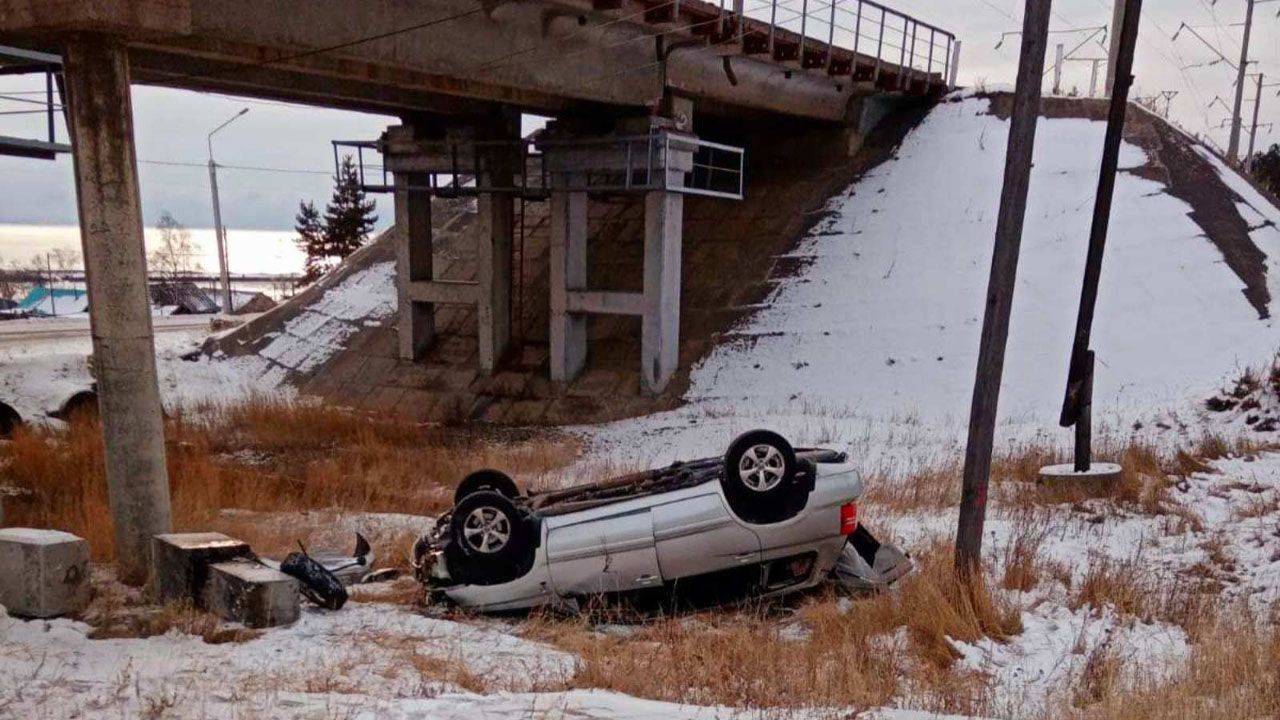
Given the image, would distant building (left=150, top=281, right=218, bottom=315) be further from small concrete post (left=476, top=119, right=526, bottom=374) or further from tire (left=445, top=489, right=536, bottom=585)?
tire (left=445, top=489, right=536, bottom=585)

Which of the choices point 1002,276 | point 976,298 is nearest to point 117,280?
point 1002,276

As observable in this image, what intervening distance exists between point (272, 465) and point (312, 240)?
5513 cm

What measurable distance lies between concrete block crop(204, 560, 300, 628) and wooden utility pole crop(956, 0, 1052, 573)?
16.0 feet

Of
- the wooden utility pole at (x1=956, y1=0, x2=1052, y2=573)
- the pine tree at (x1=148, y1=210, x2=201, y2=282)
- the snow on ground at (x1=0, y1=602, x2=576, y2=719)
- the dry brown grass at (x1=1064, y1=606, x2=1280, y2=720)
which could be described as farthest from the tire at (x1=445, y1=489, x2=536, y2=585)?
the pine tree at (x1=148, y1=210, x2=201, y2=282)

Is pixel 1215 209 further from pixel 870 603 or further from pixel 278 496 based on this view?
pixel 278 496

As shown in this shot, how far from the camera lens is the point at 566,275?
18844mm

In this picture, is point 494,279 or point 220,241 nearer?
point 494,279

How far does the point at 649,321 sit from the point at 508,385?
353 cm

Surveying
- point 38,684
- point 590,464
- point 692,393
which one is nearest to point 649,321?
point 692,393

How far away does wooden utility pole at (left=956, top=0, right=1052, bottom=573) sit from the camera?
6660 mm

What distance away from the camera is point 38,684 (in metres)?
4.93

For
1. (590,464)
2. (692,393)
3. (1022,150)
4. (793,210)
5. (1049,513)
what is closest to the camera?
(1022,150)

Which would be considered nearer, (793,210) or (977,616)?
(977,616)

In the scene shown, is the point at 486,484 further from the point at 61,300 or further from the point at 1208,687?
the point at 61,300
